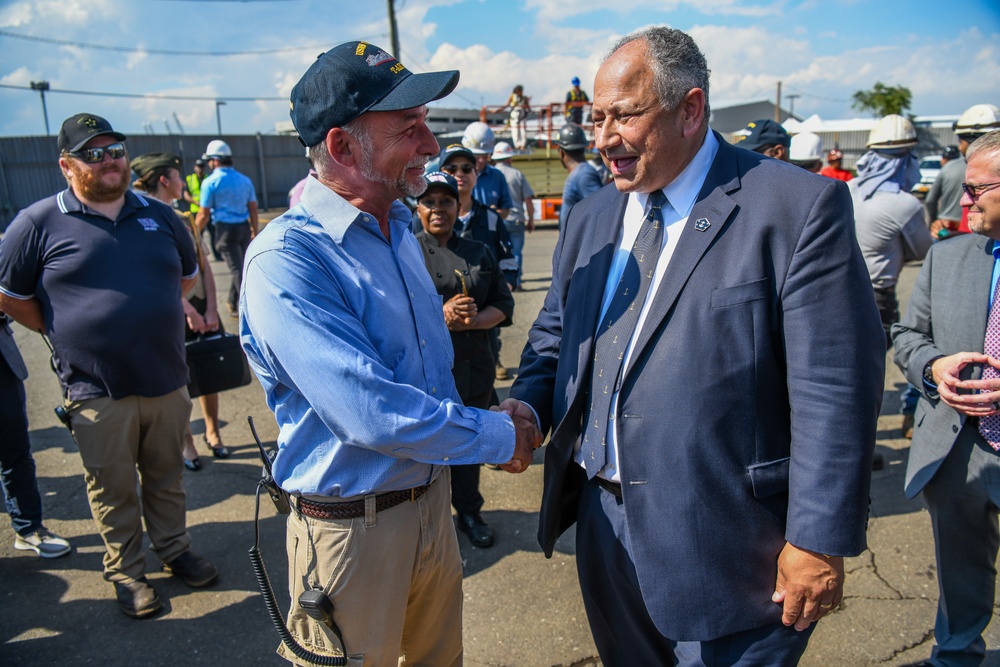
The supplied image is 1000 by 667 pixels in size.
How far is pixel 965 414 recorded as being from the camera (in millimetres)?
2535

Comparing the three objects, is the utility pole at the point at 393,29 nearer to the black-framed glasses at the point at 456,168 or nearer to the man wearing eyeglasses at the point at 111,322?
the black-framed glasses at the point at 456,168

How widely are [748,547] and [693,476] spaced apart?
25 cm

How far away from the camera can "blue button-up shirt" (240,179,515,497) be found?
1.69 m

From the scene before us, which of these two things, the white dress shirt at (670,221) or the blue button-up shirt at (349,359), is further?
the white dress shirt at (670,221)

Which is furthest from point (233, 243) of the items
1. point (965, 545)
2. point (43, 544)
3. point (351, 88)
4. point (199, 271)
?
point (965, 545)

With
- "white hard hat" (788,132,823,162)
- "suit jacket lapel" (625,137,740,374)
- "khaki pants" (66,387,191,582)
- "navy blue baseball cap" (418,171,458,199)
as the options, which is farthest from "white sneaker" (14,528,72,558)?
"white hard hat" (788,132,823,162)

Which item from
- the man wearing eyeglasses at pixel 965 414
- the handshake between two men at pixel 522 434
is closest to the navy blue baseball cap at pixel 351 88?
the handshake between two men at pixel 522 434

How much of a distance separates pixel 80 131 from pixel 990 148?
386cm

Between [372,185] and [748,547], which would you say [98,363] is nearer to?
[372,185]

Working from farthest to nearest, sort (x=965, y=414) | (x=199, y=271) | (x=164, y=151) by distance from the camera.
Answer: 1. (x=164, y=151)
2. (x=199, y=271)
3. (x=965, y=414)

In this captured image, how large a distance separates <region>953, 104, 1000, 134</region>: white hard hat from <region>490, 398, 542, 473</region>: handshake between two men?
5.19 meters

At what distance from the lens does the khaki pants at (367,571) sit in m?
1.95

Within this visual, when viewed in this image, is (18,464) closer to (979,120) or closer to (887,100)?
(979,120)

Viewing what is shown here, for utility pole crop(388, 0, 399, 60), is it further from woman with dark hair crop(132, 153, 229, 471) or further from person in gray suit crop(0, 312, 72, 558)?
person in gray suit crop(0, 312, 72, 558)
